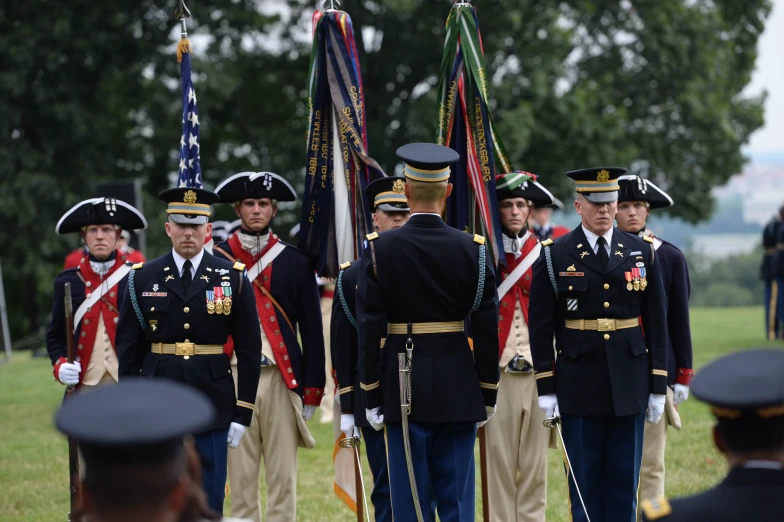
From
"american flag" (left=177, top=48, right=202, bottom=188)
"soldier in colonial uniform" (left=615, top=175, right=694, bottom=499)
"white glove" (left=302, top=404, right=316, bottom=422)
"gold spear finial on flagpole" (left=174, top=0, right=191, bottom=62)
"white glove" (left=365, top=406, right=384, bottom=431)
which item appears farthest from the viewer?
"american flag" (left=177, top=48, right=202, bottom=188)

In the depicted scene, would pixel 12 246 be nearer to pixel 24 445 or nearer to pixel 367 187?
pixel 24 445

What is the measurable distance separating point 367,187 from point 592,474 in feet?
7.07

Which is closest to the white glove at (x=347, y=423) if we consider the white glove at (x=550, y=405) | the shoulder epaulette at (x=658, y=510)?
the white glove at (x=550, y=405)

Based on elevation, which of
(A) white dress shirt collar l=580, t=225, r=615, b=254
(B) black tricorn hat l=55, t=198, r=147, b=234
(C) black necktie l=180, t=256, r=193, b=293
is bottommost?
(C) black necktie l=180, t=256, r=193, b=293

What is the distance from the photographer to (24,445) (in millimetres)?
11320

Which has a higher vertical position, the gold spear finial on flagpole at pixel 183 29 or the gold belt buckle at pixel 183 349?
the gold spear finial on flagpole at pixel 183 29

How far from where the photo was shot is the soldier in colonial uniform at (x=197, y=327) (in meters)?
5.89

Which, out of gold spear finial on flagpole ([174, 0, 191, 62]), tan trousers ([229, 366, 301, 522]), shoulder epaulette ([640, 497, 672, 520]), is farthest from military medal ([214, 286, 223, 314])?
shoulder epaulette ([640, 497, 672, 520])

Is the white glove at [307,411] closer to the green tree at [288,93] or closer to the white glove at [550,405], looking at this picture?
the white glove at [550,405]

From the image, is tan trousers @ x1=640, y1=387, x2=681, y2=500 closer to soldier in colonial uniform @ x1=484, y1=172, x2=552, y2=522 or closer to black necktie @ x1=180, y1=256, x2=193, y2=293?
soldier in colonial uniform @ x1=484, y1=172, x2=552, y2=522

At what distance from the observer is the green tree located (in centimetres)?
2095

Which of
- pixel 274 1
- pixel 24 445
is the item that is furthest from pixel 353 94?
pixel 274 1

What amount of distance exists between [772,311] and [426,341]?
49.5 feet

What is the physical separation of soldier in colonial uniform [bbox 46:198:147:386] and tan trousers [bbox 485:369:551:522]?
250 centimetres
